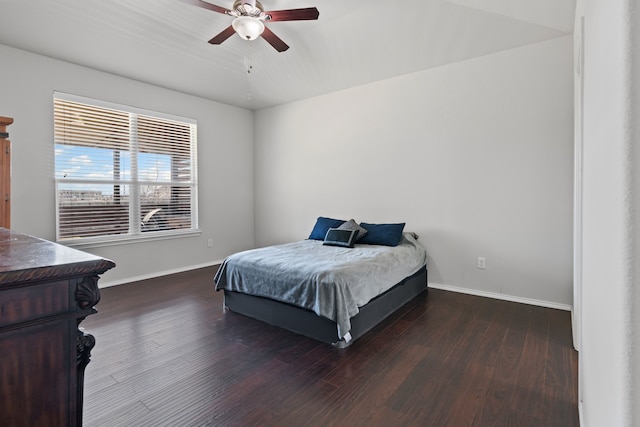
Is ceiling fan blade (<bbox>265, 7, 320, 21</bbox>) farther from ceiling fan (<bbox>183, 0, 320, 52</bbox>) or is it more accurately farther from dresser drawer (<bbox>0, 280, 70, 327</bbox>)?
dresser drawer (<bbox>0, 280, 70, 327</bbox>)

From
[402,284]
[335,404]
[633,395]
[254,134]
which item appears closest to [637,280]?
[633,395]

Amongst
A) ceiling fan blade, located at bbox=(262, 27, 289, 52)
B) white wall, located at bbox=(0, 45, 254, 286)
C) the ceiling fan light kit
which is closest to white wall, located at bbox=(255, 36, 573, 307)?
white wall, located at bbox=(0, 45, 254, 286)

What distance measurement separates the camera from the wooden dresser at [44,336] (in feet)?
2.35

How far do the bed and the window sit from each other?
6.83ft

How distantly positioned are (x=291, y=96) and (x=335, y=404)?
14.7 ft

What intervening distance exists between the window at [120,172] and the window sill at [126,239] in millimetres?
14

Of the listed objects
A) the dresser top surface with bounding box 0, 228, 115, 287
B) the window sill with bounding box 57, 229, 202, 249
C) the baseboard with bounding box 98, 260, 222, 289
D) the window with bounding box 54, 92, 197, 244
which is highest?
the window with bounding box 54, 92, 197, 244

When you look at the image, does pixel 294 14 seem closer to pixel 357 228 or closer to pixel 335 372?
pixel 357 228

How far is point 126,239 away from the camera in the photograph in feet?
14.1

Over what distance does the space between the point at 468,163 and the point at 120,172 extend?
4.46 metres

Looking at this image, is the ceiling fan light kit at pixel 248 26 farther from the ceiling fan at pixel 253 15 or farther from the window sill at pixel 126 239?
the window sill at pixel 126 239

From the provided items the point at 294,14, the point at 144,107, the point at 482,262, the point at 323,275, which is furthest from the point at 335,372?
the point at 144,107

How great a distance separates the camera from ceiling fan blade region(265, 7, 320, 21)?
2.47 metres

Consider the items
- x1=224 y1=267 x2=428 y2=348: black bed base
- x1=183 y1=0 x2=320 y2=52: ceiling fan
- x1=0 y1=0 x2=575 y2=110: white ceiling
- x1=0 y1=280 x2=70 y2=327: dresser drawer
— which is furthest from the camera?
x1=0 y1=0 x2=575 y2=110: white ceiling
